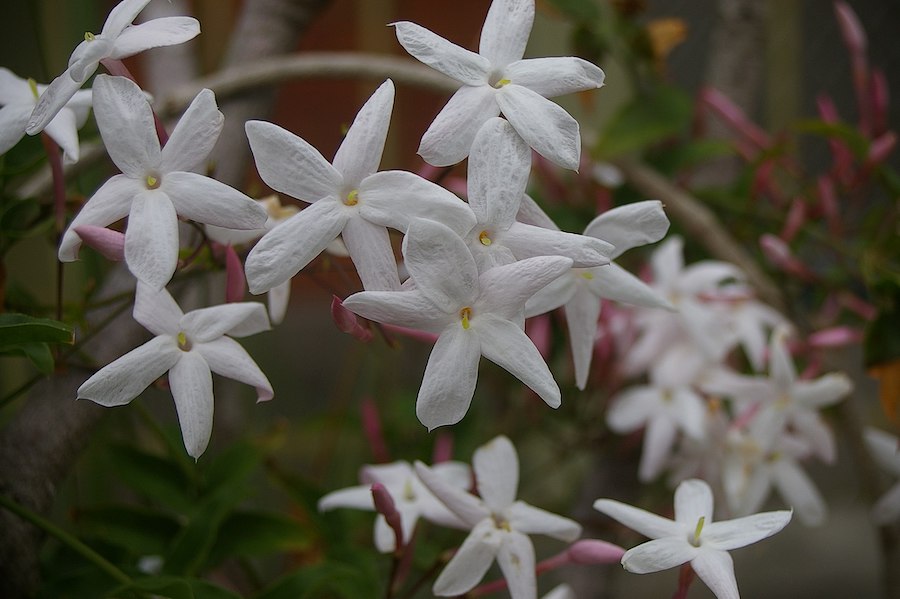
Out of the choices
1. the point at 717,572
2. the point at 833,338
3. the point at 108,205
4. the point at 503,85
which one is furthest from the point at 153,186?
the point at 833,338

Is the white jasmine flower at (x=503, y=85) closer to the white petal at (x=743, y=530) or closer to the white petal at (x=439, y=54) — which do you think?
the white petal at (x=439, y=54)

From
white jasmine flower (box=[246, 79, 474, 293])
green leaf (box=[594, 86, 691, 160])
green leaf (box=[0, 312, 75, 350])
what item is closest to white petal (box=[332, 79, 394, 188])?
white jasmine flower (box=[246, 79, 474, 293])

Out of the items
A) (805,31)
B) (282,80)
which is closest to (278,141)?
(282,80)

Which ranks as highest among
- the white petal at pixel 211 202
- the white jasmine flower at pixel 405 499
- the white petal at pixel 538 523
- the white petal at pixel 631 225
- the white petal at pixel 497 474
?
the white petal at pixel 211 202

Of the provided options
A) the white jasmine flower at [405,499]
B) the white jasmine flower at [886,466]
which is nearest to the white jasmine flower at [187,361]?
the white jasmine flower at [405,499]

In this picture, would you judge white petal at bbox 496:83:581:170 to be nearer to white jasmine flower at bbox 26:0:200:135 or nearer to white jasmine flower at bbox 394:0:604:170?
white jasmine flower at bbox 394:0:604:170

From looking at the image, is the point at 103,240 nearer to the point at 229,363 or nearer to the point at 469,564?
the point at 229,363

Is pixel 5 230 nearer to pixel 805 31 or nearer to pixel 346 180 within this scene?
pixel 346 180
